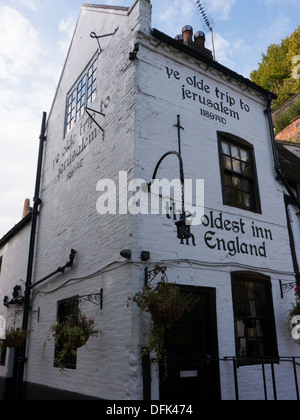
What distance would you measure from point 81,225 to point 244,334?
389cm

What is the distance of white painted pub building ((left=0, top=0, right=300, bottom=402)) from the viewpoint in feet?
18.4

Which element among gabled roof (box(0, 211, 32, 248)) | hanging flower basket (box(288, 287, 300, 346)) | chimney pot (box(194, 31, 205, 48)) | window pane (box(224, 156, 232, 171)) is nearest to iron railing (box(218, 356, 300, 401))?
hanging flower basket (box(288, 287, 300, 346))

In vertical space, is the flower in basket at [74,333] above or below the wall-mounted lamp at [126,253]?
below

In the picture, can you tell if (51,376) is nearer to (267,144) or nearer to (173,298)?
(173,298)

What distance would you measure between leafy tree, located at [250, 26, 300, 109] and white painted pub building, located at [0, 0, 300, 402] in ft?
62.2

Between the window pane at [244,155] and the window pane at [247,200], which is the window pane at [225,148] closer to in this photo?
the window pane at [244,155]

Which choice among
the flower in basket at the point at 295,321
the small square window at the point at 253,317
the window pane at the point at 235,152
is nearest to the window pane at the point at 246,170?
the window pane at the point at 235,152

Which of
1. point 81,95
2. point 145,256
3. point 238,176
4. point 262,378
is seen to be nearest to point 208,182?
point 238,176

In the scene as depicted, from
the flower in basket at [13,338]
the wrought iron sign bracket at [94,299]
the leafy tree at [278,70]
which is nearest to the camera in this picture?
the wrought iron sign bracket at [94,299]

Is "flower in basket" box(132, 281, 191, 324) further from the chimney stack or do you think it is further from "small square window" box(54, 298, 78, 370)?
the chimney stack

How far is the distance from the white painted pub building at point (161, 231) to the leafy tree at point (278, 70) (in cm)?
1894

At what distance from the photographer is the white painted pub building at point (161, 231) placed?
18.4 feet
